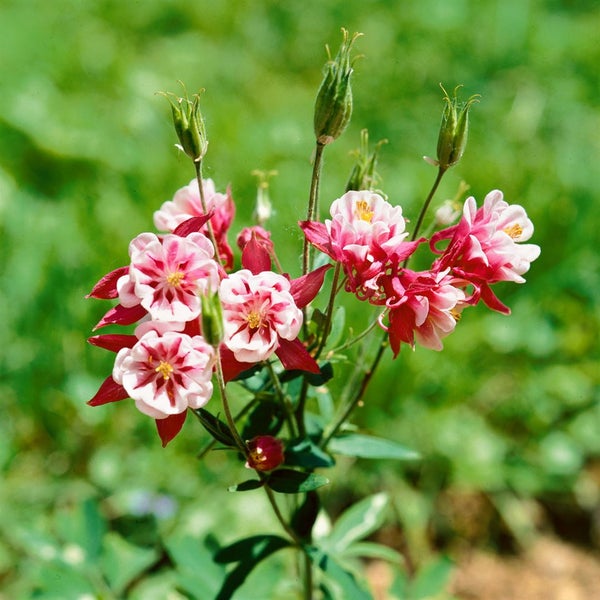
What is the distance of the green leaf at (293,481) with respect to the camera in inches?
41.9

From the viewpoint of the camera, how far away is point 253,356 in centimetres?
93

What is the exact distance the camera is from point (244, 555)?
130 cm

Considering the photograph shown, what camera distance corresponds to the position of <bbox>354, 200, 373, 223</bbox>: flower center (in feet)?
3.25

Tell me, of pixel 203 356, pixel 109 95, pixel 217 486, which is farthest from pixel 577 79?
pixel 203 356

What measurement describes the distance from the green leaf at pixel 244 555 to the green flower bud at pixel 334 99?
65 cm

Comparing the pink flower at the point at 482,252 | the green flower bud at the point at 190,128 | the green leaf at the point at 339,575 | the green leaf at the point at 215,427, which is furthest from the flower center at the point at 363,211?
the green leaf at the point at 339,575

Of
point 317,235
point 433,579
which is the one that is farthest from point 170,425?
A: point 433,579

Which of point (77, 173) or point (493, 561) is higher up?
point (77, 173)

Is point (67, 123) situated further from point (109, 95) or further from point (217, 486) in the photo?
point (217, 486)

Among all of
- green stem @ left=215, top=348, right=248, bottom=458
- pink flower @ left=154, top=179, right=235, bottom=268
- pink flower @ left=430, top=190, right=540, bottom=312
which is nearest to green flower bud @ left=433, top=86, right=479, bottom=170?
pink flower @ left=430, top=190, right=540, bottom=312

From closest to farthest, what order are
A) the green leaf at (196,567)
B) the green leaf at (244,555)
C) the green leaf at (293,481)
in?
the green leaf at (293,481), the green leaf at (244,555), the green leaf at (196,567)

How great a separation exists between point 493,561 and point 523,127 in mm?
1932

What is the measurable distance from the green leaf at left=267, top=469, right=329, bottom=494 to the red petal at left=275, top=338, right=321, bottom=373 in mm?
167

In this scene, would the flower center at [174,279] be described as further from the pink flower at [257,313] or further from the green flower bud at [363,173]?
the green flower bud at [363,173]
